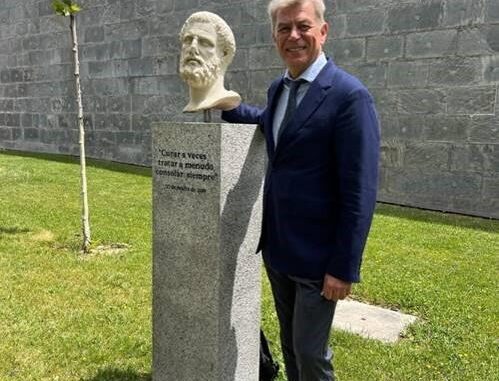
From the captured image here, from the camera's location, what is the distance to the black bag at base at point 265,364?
3133 millimetres

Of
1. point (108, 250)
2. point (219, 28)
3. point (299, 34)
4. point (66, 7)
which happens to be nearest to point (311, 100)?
point (299, 34)

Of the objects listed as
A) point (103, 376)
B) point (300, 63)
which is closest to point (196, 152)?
point (300, 63)

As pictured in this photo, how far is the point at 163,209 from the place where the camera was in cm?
277

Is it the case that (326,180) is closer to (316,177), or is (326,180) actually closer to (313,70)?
(316,177)

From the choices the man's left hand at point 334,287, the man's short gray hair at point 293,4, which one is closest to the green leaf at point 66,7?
the man's short gray hair at point 293,4

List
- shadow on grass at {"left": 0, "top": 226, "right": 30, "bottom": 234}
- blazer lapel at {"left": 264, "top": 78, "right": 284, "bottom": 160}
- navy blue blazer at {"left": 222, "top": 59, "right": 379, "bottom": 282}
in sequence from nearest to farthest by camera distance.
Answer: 1. navy blue blazer at {"left": 222, "top": 59, "right": 379, "bottom": 282}
2. blazer lapel at {"left": 264, "top": 78, "right": 284, "bottom": 160}
3. shadow on grass at {"left": 0, "top": 226, "right": 30, "bottom": 234}

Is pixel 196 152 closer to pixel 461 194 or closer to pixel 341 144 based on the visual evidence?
pixel 341 144

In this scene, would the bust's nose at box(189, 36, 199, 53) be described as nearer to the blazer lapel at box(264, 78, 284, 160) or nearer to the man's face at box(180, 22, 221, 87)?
the man's face at box(180, 22, 221, 87)

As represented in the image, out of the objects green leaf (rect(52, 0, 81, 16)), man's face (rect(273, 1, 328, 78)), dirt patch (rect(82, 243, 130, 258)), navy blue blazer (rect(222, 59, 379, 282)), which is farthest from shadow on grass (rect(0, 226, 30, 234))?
man's face (rect(273, 1, 328, 78))

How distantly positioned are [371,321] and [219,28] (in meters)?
2.49

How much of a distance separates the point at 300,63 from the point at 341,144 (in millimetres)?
409

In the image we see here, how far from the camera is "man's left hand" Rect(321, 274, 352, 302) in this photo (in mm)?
2125

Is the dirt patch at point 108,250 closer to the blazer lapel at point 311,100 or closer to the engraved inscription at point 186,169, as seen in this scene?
the engraved inscription at point 186,169

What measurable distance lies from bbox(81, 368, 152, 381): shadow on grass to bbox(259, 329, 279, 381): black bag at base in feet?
2.26
